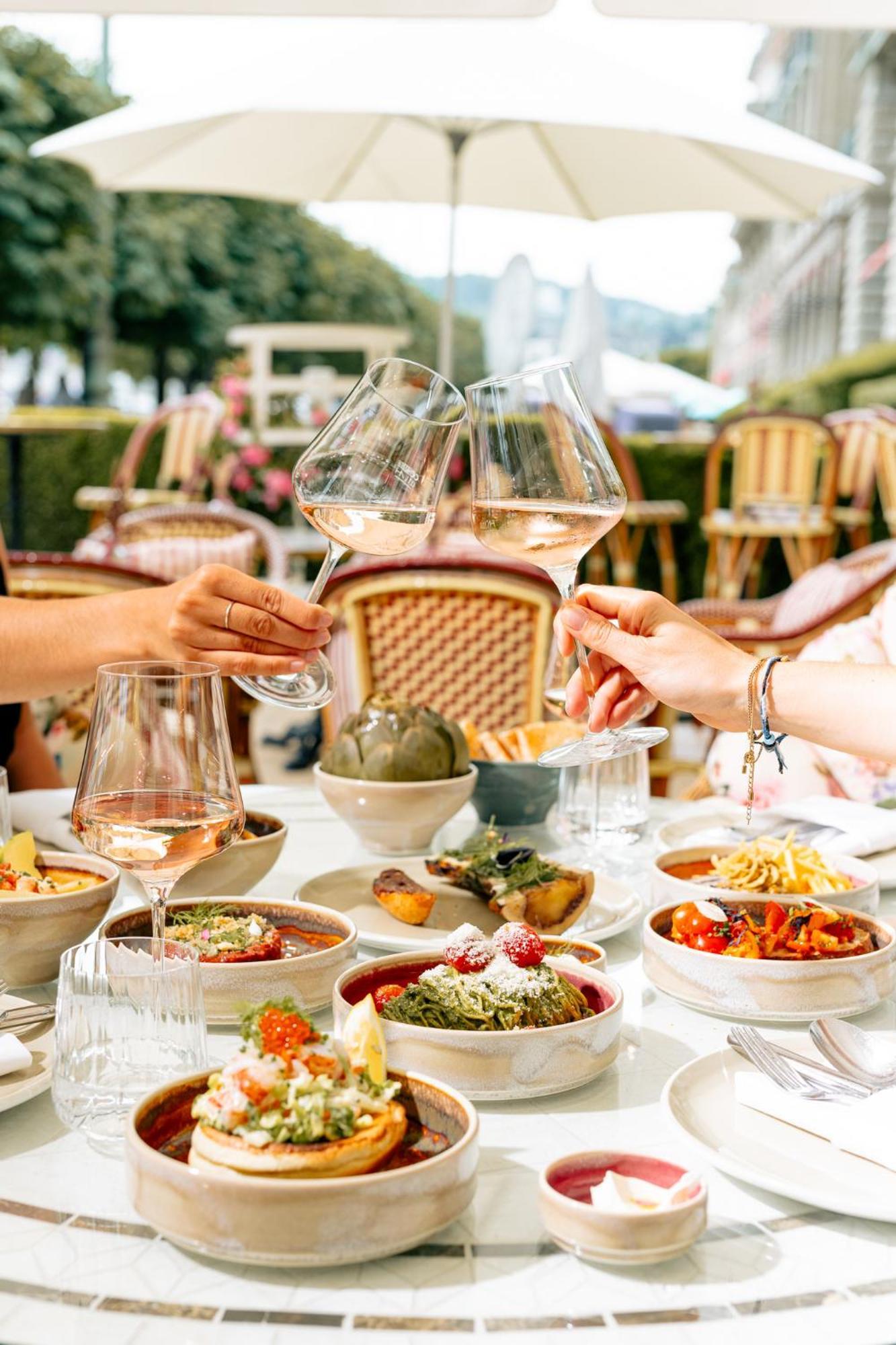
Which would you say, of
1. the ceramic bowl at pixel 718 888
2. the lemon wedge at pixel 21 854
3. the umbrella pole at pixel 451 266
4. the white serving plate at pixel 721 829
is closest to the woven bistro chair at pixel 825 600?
the white serving plate at pixel 721 829

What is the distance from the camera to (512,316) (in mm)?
10188

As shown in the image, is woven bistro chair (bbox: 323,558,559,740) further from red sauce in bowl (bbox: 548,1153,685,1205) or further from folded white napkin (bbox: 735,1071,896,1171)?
red sauce in bowl (bbox: 548,1153,685,1205)

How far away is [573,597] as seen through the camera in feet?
5.50

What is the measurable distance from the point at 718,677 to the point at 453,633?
1.86 meters

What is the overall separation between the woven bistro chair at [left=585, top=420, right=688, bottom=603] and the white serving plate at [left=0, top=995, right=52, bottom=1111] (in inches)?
268

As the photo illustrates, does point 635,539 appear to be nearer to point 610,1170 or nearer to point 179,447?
point 179,447

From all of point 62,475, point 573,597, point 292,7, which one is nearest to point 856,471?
point 62,475

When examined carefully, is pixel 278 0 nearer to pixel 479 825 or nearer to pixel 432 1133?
pixel 479 825

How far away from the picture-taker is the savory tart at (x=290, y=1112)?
3.07 feet

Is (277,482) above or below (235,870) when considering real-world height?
above

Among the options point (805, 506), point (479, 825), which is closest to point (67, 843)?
point (479, 825)

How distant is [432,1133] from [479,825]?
1142 millimetres

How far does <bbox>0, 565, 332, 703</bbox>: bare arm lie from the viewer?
164 centimetres

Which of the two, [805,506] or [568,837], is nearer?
[568,837]
